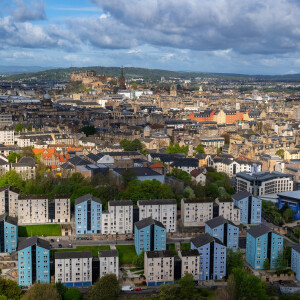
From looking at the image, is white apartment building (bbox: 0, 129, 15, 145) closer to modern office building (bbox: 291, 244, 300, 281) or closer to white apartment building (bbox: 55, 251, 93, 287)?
white apartment building (bbox: 55, 251, 93, 287)

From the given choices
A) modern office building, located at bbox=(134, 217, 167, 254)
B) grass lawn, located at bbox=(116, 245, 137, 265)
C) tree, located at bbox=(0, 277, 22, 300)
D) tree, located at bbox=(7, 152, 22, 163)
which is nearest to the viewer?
tree, located at bbox=(0, 277, 22, 300)

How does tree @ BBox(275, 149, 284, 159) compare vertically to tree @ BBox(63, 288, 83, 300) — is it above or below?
above

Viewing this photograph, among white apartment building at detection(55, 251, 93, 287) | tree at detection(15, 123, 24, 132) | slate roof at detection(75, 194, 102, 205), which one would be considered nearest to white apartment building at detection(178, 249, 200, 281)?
white apartment building at detection(55, 251, 93, 287)

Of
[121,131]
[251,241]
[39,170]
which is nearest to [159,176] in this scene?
[39,170]

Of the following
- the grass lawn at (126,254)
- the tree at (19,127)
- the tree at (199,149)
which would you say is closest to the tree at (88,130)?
the tree at (19,127)

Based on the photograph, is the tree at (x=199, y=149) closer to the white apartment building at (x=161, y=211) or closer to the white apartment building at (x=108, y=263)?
the white apartment building at (x=161, y=211)

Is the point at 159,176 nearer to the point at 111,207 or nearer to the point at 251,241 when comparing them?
the point at 111,207
